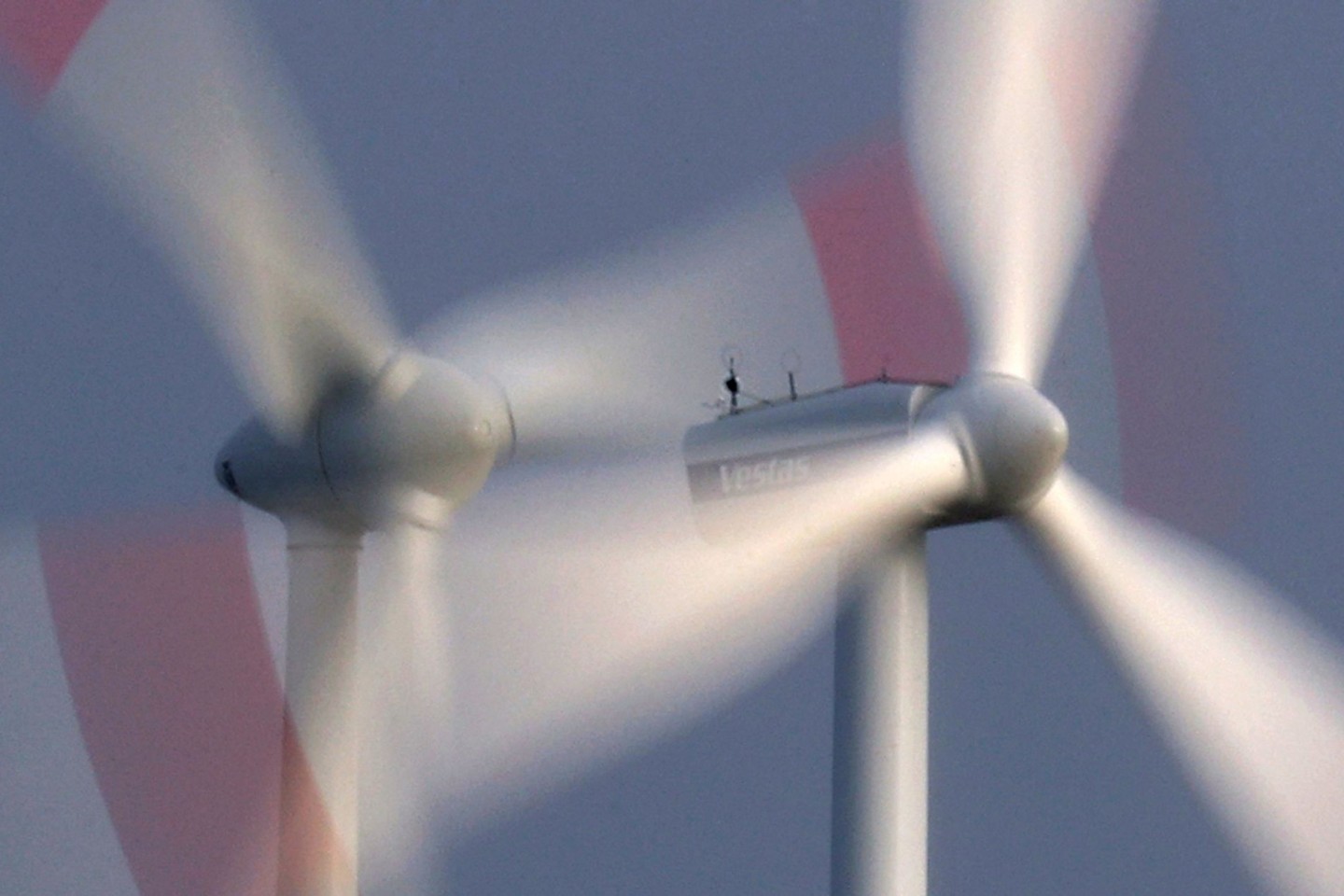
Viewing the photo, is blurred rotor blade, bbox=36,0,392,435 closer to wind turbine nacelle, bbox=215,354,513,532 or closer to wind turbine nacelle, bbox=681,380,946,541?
wind turbine nacelle, bbox=215,354,513,532

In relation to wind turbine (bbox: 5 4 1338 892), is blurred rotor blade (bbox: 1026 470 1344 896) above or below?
below

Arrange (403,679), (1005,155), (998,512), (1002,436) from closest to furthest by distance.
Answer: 1. (1002,436)
2. (998,512)
3. (1005,155)
4. (403,679)

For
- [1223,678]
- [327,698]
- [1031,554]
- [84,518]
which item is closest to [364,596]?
[327,698]

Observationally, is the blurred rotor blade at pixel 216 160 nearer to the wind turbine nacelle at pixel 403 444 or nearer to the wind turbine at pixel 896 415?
the wind turbine at pixel 896 415

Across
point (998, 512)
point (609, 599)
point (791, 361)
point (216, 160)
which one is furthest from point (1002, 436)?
point (216, 160)

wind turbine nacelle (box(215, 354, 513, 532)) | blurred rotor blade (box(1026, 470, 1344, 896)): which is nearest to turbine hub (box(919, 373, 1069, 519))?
blurred rotor blade (box(1026, 470, 1344, 896))

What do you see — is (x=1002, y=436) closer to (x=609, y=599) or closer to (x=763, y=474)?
(x=763, y=474)
